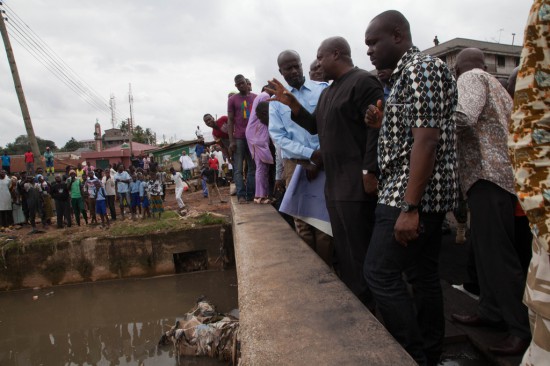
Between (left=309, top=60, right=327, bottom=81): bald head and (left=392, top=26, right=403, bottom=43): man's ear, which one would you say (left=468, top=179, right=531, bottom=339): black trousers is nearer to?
(left=392, top=26, right=403, bottom=43): man's ear

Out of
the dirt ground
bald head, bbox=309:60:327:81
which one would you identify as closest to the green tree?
the dirt ground

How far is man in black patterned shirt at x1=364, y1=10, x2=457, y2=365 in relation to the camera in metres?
1.63

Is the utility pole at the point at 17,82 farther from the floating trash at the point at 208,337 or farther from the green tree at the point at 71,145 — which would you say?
the green tree at the point at 71,145

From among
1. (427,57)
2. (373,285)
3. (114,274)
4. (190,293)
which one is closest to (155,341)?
(190,293)

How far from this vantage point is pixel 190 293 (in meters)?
8.24

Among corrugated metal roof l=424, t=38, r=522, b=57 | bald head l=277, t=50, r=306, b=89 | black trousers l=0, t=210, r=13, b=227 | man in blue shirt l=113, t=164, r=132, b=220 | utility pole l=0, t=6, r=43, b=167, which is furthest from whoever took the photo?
corrugated metal roof l=424, t=38, r=522, b=57

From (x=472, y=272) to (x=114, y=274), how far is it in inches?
335

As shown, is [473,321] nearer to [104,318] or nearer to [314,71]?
[314,71]

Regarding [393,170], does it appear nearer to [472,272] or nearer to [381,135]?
[381,135]

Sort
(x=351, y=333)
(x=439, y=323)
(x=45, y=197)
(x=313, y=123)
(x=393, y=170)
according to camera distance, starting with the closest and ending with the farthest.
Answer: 1. (x=351, y=333)
2. (x=393, y=170)
3. (x=439, y=323)
4. (x=313, y=123)
5. (x=45, y=197)

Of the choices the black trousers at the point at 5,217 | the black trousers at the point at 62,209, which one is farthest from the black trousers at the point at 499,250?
the black trousers at the point at 5,217

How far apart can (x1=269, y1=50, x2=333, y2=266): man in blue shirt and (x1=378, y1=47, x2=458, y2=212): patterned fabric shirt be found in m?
1.27

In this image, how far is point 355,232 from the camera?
2.26 metres

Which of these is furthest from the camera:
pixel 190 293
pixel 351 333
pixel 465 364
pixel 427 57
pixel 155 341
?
pixel 190 293
